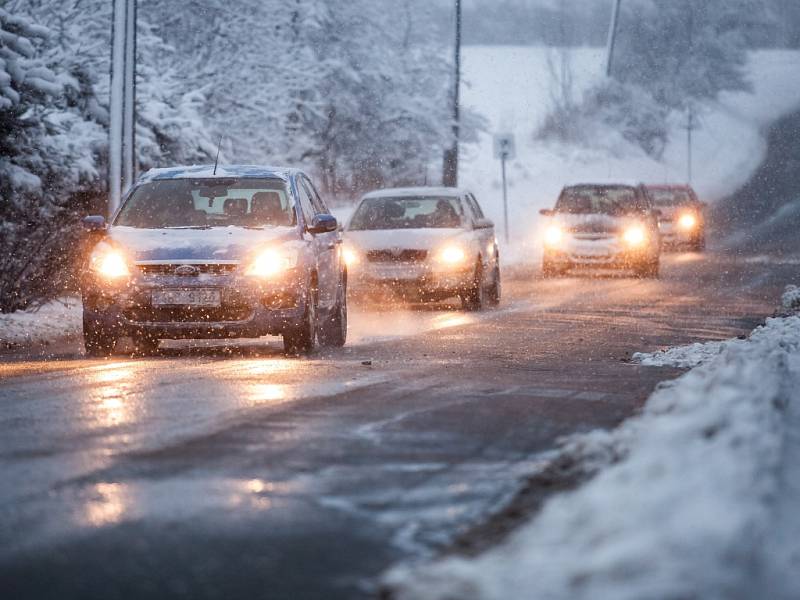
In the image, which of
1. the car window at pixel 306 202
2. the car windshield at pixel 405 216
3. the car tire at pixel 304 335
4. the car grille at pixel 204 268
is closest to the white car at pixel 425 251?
the car windshield at pixel 405 216

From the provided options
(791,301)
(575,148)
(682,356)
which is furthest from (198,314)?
(575,148)

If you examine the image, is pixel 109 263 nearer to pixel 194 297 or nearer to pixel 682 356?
pixel 194 297

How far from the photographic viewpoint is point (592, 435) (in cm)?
836

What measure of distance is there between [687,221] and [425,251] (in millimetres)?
21491

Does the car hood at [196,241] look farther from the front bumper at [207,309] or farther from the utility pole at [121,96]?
the utility pole at [121,96]

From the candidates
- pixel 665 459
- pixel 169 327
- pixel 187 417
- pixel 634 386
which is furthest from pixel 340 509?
pixel 169 327

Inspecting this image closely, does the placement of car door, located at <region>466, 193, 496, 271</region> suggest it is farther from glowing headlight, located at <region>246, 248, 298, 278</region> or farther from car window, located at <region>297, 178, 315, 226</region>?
glowing headlight, located at <region>246, 248, 298, 278</region>

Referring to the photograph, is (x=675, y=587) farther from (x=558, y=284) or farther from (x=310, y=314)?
(x=558, y=284)

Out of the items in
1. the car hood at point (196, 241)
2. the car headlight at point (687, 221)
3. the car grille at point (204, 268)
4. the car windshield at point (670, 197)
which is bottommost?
the car grille at point (204, 268)

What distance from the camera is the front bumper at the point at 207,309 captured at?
1477 cm

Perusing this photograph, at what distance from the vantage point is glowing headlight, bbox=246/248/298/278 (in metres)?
14.8

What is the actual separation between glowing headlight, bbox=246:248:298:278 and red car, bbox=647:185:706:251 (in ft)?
93.7

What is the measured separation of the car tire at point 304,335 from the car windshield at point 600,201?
16919 mm

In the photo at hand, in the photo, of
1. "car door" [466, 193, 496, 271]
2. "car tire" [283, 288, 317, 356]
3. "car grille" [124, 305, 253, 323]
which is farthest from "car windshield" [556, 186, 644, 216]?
"car grille" [124, 305, 253, 323]
